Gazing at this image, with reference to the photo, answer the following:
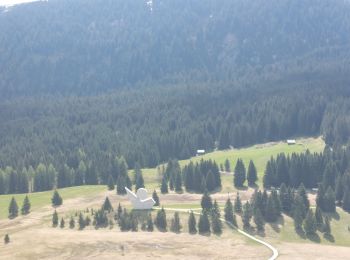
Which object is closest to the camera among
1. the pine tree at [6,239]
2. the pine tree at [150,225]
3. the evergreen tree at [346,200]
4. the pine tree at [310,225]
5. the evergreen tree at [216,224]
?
the pine tree at [6,239]

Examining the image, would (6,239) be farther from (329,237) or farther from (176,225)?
(329,237)

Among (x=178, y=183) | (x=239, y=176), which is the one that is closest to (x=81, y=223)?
(x=178, y=183)

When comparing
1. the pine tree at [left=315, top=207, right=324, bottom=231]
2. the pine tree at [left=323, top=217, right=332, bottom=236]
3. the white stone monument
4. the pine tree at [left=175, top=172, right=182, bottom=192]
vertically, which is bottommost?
the pine tree at [left=323, top=217, right=332, bottom=236]

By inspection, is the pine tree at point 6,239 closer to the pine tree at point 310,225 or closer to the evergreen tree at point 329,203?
the pine tree at point 310,225

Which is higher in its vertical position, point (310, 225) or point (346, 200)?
point (346, 200)

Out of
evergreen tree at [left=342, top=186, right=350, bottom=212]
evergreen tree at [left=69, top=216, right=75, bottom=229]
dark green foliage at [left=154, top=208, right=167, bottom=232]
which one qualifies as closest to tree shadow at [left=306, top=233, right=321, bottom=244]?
evergreen tree at [left=342, top=186, right=350, bottom=212]

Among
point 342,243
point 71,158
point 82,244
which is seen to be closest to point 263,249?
point 342,243

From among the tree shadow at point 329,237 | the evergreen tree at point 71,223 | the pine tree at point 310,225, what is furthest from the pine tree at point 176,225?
the tree shadow at point 329,237

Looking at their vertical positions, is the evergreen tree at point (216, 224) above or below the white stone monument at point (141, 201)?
below

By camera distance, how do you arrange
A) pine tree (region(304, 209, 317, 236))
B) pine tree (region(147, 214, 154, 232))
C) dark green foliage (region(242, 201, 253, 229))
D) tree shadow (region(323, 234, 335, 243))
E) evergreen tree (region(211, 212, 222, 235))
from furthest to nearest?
dark green foliage (region(242, 201, 253, 229))
pine tree (region(147, 214, 154, 232))
pine tree (region(304, 209, 317, 236))
evergreen tree (region(211, 212, 222, 235))
tree shadow (region(323, 234, 335, 243))

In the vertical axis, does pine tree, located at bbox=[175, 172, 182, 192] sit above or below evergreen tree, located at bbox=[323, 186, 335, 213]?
above

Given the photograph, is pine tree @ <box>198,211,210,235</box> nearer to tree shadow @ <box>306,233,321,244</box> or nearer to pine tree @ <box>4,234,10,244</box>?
tree shadow @ <box>306,233,321,244</box>
